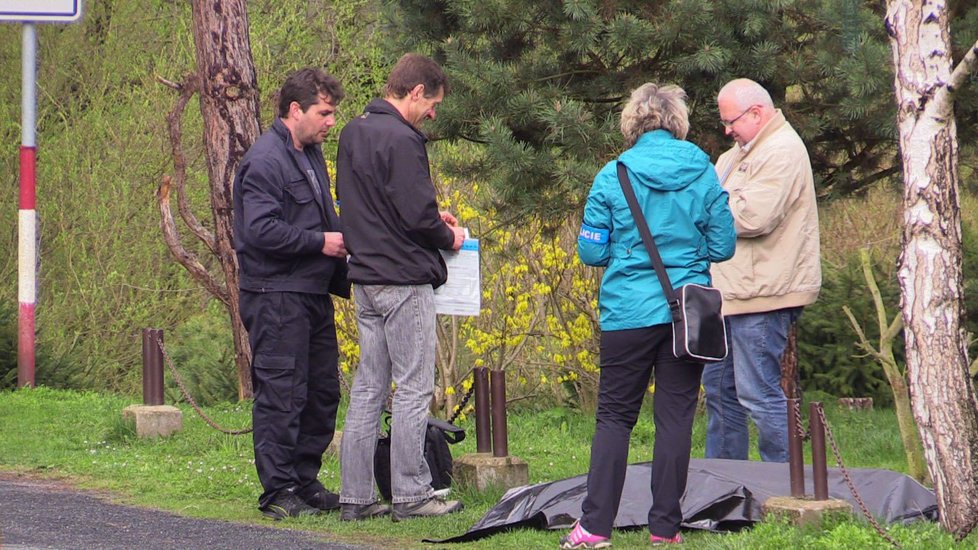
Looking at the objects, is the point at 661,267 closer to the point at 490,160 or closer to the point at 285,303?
the point at 285,303

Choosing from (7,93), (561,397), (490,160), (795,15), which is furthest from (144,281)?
(795,15)

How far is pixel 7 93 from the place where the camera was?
47.4 ft

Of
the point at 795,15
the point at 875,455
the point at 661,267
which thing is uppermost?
the point at 795,15

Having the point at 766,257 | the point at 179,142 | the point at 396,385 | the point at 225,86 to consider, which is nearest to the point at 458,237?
the point at 396,385

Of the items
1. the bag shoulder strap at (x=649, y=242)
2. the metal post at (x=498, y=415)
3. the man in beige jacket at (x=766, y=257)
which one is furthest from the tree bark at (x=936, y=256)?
the metal post at (x=498, y=415)

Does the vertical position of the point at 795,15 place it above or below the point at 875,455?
above

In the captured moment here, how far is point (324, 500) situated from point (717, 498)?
68.6 inches

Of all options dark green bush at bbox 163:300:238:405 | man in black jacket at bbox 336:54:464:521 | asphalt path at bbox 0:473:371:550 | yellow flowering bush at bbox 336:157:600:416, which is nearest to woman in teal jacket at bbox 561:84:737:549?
man in black jacket at bbox 336:54:464:521

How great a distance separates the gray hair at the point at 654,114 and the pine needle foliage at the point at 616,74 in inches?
80.3

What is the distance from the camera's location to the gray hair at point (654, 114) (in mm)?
5230

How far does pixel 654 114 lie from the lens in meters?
5.23

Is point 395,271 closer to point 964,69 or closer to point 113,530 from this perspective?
point 113,530

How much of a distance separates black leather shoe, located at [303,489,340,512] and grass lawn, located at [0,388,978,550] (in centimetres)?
15

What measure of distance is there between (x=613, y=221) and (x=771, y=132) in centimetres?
135
